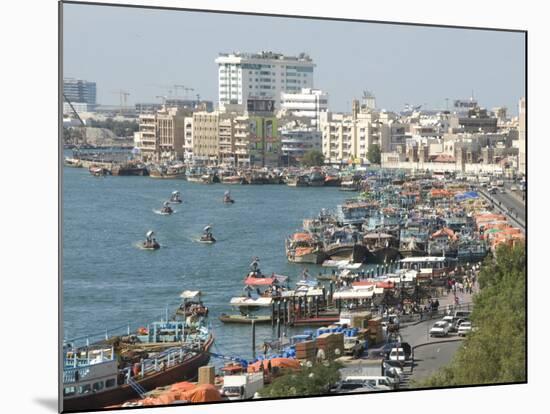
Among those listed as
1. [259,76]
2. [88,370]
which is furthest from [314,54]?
[88,370]

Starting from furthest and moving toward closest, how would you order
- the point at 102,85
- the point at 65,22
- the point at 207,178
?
1. the point at 207,178
2. the point at 102,85
3. the point at 65,22

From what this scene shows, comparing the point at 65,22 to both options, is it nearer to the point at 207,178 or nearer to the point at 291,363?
the point at 207,178

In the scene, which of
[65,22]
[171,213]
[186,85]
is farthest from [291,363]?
[65,22]

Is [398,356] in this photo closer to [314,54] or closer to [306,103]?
[306,103]

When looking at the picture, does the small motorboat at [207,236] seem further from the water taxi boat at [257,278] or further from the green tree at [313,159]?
the green tree at [313,159]

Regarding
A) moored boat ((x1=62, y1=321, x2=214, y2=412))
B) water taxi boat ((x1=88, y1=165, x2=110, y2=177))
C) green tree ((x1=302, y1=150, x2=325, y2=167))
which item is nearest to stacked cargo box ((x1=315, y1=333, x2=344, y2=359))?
moored boat ((x1=62, y1=321, x2=214, y2=412))

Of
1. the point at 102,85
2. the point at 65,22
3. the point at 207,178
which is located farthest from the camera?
the point at 207,178

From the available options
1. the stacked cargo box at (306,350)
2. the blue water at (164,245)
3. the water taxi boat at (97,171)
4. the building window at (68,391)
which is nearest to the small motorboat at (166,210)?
the blue water at (164,245)

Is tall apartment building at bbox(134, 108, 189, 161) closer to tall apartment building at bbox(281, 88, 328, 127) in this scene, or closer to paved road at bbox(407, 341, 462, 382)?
Result: tall apartment building at bbox(281, 88, 328, 127)
